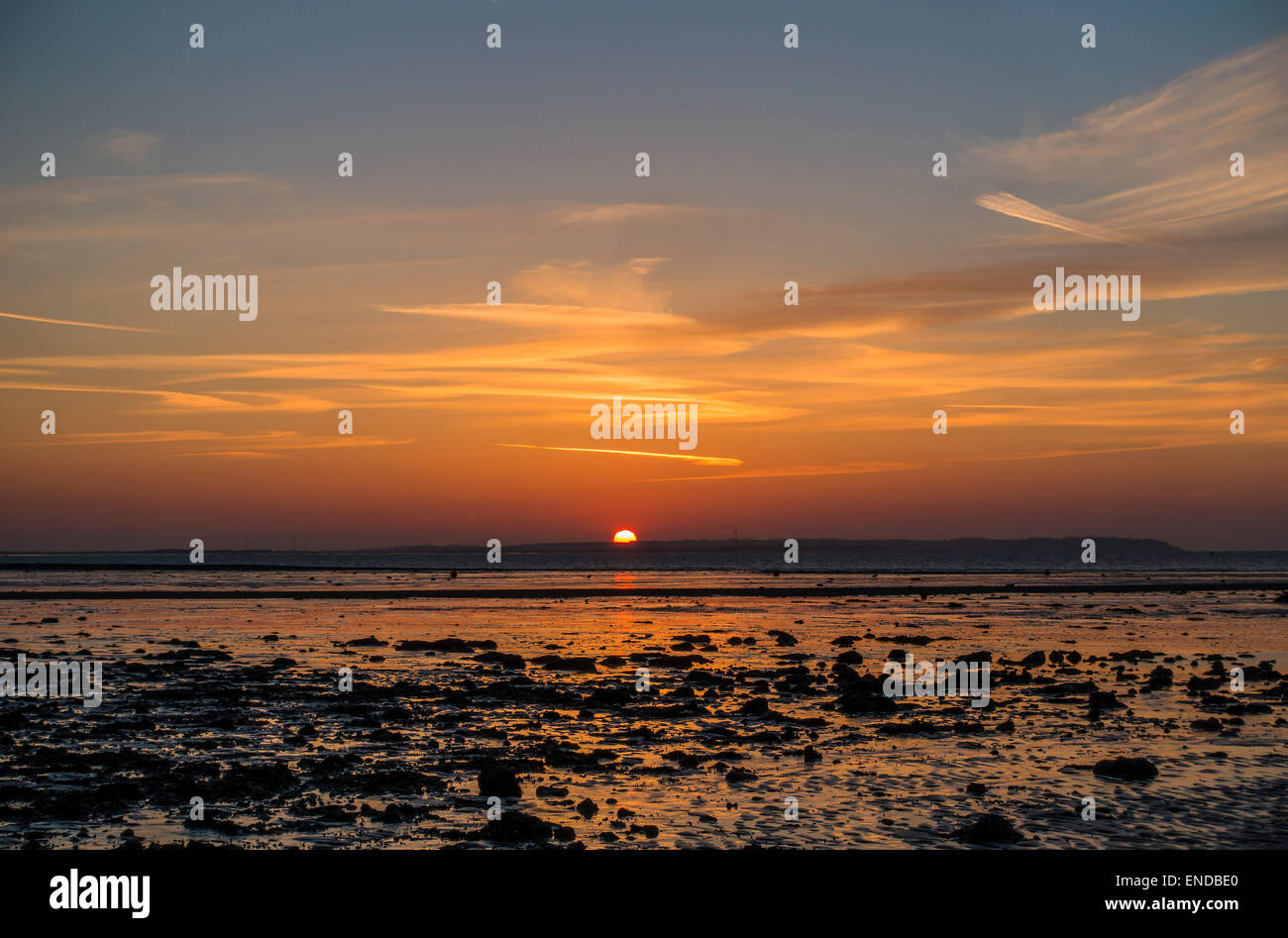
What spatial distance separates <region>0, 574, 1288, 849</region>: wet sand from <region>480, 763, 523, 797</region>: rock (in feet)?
0.14

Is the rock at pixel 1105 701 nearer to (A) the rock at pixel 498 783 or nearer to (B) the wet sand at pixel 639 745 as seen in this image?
(B) the wet sand at pixel 639 745

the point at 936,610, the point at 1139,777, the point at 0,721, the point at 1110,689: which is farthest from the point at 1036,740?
the point at 936,610

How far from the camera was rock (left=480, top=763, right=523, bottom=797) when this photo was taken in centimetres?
1789

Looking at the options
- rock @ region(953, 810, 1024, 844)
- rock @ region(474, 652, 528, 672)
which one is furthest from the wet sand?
rock @ region(474, 652, 528, 672)

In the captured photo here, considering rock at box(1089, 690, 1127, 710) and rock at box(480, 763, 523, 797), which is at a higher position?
rock at box(480, 763, 523, 797)

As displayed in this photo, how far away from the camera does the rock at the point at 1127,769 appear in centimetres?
1944

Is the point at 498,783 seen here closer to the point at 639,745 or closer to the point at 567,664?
the point at 639,745

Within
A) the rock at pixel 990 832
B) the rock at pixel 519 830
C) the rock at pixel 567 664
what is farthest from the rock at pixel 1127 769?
the rock at pixel 567 664

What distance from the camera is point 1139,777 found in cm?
1939

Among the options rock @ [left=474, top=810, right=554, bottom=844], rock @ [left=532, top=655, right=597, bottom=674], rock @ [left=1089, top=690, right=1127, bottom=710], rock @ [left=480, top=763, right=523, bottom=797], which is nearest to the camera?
rock @ [left=474, top=810, right=554, bottom=844]

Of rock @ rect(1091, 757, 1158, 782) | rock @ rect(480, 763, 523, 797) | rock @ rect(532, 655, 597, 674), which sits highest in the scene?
rock @ rect(480, 763, 523, 797)

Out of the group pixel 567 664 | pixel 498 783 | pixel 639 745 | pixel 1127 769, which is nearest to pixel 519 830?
pixel 498 783

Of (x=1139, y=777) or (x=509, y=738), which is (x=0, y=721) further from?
(x=1139, y=777)

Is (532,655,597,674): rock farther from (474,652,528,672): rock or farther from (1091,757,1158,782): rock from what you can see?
(1091,757,1158,782): rock
